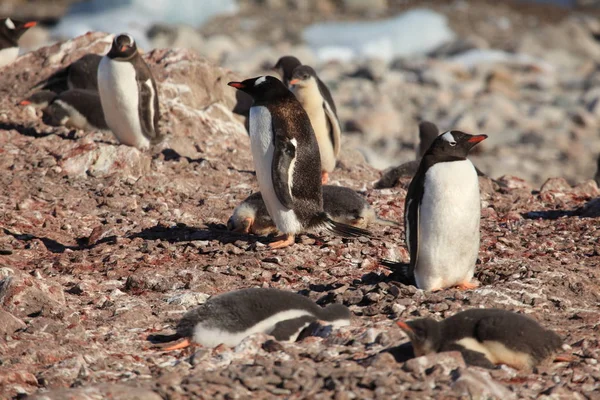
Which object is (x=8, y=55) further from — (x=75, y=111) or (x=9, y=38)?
(x=75, y=111)

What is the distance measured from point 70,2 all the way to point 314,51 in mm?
13141

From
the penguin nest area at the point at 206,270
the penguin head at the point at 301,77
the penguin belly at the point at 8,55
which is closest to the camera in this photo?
the penguin nest area at the point at 206,270

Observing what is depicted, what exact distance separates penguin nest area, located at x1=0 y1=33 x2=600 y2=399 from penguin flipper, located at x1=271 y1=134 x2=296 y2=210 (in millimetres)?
376

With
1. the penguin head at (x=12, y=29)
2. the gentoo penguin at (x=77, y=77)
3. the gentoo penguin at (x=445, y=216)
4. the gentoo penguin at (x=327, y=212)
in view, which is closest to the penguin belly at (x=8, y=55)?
the penguin head at (x=12, y=29)

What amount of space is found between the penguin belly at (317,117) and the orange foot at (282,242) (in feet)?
8.60

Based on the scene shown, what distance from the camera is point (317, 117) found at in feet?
31.5

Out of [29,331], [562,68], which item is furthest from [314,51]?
[29,331]

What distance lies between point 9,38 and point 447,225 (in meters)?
8.67

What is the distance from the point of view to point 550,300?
229 inches

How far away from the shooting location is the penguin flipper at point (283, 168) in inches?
272

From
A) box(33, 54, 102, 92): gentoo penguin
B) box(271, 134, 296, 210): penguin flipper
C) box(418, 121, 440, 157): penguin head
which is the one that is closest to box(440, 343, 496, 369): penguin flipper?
box(271, 134, 296, 210): penguin flipper

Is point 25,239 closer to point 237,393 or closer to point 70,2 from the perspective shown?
point 237,393

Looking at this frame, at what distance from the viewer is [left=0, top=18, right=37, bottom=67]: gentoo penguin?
40.3ft

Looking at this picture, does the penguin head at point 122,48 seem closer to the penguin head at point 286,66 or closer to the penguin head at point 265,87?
the penguin head at point 286,66
